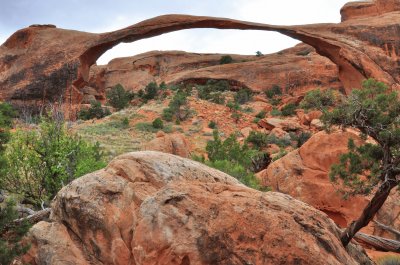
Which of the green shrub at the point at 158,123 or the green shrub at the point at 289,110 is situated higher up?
the green shrub at the point at 158,123

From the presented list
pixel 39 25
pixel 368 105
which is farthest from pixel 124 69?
pixel 368 105

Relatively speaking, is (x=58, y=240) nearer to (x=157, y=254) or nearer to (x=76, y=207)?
(x=76, y=207)

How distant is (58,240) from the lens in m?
5.62

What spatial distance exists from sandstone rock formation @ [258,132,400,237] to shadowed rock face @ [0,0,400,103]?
45.7ft

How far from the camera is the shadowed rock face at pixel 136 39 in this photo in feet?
84.5

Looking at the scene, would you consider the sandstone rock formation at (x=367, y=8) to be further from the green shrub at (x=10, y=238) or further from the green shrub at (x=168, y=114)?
the green shrub at (x=10, y=238)

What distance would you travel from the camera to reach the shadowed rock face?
25.8 metres

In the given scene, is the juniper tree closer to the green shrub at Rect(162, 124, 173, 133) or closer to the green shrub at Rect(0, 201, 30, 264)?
the green shrub at Rect(0, 201, 30, 264)

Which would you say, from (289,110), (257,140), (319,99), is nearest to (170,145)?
(257,140)

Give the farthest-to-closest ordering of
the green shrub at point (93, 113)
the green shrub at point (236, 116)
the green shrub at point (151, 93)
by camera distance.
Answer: the green shrub at point (151, 93) < the green shrub at point (93, 113) < the green shrub at point (236, 116)

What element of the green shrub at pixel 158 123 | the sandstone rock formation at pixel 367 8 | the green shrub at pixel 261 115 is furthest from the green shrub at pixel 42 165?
the sandstone rock formation at pixel 367 8

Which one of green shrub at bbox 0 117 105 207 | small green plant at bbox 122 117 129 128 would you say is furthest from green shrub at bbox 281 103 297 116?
green shrub at bbox 0 117 105 207

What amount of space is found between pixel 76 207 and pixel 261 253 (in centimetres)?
243

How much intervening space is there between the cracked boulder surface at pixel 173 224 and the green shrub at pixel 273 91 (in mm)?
31399
